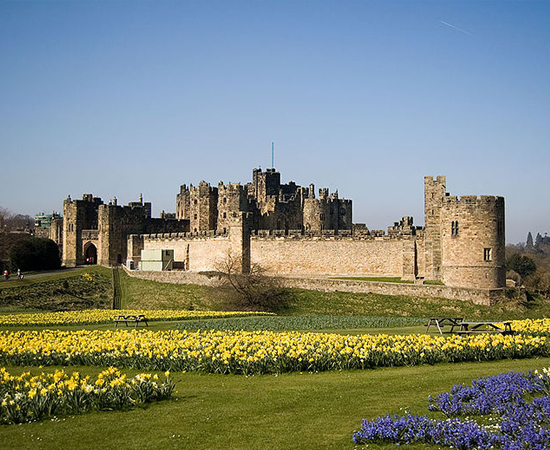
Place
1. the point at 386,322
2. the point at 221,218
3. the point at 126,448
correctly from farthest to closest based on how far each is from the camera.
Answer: the point at 221,218 < the point at 386,322 < the point at 126,448

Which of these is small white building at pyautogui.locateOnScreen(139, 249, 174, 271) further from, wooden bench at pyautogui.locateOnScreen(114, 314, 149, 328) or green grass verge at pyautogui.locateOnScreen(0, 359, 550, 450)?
green grass verge at pyautogui.locateOnScreen(0, 359, 550, 450)

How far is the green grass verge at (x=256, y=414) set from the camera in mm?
11531

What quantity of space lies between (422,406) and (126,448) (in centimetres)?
556

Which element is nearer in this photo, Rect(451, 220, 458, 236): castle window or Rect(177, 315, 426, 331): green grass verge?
Rect(177, 315, 426, 331): green grass verge

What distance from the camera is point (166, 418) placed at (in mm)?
12875

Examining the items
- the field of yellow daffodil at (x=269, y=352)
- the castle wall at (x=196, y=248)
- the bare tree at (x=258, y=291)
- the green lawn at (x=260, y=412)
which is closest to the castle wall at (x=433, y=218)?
the bare tree at (x=258, y=291)

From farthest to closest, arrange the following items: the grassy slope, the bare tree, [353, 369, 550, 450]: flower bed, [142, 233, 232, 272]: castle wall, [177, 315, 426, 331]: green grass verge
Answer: [142, 233, 232, 272]: castle wall → the bare tree → the grassy slope → [177, 315, 426, 331]: green grass verge → [353, 369, 550, 450]: flower bed

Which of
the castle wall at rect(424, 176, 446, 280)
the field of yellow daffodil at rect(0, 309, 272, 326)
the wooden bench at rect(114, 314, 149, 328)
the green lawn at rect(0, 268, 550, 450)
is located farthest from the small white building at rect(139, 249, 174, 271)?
the green lawn at rect(0, 268, 550, 450)

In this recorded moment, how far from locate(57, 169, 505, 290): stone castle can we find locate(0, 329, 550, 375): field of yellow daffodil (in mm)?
22620

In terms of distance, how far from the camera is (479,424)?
11992 mm

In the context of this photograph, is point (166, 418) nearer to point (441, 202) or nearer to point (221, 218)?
point (441, 202)

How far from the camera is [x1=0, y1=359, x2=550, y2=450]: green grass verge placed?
11531 mm

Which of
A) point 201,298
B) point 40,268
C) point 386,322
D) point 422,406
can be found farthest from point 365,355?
point 40,268

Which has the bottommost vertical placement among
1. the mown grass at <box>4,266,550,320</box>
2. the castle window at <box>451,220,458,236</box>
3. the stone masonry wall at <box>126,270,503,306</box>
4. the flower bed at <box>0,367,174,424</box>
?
the mown grass at <box>4,266,550,320</box>
